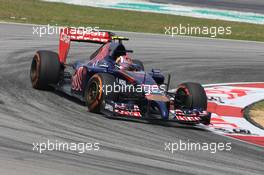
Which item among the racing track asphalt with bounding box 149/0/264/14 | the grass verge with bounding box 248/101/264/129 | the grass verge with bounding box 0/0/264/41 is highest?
the grass verge with bounding box 248/101/264/129

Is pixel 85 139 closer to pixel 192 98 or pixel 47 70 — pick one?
pixel 192 98

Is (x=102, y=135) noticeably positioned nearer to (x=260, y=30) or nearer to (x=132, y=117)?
(x=132, y=117)

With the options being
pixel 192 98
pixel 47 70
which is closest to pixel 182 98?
pixel 192 98

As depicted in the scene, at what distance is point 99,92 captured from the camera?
41.5 ft

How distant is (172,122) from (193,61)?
30.7ft

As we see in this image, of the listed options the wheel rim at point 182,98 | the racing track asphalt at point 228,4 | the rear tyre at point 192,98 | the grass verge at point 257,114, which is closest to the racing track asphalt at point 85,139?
the rear tyre at point 192,98

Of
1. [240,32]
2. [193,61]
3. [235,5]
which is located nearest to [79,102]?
[193,61]

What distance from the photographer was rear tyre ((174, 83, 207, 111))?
13.2m

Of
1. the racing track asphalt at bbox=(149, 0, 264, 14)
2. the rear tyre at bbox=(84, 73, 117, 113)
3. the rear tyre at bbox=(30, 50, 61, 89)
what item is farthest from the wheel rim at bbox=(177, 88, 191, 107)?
the racing track asphalt at bbox=(149, 0, 264, 14)

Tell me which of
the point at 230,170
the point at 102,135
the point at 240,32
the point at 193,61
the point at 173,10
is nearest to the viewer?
the point at 230,170

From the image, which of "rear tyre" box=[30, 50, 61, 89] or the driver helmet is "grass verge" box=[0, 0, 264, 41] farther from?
the driver helmet

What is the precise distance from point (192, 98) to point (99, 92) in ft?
5.96

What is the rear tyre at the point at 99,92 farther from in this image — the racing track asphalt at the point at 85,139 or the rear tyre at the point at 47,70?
the rear tyre at the point at 47,70

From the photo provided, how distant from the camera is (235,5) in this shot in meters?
37.5
